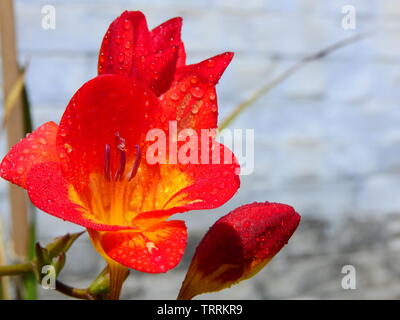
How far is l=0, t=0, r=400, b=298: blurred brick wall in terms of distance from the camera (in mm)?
782

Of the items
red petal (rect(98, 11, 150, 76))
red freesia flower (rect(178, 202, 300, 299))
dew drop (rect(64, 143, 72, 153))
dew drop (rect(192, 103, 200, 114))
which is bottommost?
red freesia flower (rect(178, 202, 300, 299))

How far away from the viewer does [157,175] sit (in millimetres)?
144

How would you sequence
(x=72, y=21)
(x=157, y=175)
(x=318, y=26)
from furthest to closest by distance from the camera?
1. (x=318, y=26)
2. (x=72, y=21)
3. (x=157, y=175)

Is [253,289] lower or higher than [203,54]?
lower

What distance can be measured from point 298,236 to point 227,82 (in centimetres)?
29

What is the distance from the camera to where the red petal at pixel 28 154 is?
0.12 m

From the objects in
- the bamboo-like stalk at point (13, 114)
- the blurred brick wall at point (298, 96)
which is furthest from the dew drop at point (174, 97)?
the blurred brick wall at point (298, 96)

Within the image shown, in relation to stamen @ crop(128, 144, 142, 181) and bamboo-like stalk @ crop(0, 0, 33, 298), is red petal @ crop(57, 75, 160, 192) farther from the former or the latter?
bamboo-like stalk @ crop(0, 0, 33, 298)

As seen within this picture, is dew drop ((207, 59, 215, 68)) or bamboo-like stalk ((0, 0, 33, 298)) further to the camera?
bamboo-like stalk ((0, 0, 33, 298))

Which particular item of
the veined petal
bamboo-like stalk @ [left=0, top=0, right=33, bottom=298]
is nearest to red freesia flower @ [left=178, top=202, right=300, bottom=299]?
the veined petal
